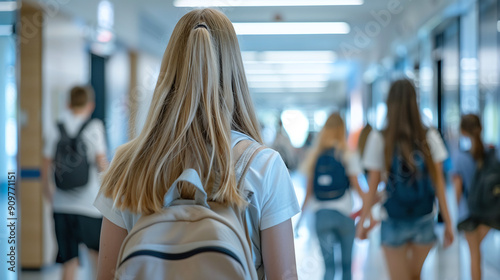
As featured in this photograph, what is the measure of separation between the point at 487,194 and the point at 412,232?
3.26ft

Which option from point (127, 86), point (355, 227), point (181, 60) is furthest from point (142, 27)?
point (181, 60)

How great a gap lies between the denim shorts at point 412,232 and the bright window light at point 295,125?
972 mm

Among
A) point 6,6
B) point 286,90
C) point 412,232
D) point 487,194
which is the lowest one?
point 412,232

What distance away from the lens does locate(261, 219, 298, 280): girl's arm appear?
1.19 meters

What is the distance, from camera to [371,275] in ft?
15.5

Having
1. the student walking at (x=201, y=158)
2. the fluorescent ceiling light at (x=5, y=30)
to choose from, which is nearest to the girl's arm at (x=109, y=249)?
the student walking at (x=201, y=158)

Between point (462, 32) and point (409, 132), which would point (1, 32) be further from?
point (462, 32)

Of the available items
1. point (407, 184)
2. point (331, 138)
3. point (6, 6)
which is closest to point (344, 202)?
point (331, 138)

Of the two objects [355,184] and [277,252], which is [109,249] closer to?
[277,252]

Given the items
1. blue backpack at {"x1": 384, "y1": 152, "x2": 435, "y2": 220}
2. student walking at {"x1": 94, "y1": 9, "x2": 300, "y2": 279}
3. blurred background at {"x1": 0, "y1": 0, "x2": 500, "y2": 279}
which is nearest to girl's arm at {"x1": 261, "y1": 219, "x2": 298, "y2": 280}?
student walking at {"x1": 94, "y1": 9, "x2": 300, "y2": 279}

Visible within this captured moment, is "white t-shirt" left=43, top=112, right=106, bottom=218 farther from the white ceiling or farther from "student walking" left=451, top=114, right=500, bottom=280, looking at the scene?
"student walking" left=451, top=114, right=500, bottom=280

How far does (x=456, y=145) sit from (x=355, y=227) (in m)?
1.58

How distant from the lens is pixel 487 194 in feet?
12.8

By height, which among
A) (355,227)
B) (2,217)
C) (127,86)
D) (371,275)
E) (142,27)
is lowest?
(371,275)
